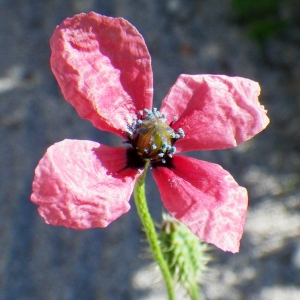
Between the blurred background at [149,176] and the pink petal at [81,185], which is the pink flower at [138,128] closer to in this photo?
the pink petal at [81,185]

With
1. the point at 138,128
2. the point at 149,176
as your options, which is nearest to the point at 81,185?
the point at 138,128

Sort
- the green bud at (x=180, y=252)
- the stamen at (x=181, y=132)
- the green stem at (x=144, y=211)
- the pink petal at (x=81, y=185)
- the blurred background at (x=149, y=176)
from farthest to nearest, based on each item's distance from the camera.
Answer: the blurred background at (x=149, y=176) → the green bud at (x=180, y=252) → the stamen at (x=181, y=132) → the green stem at (x=144, y=211) → the pink petal at (x=81, y=185)

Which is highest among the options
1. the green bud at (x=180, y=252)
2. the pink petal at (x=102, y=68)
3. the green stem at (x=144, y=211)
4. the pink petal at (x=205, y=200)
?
the pink petal at (x=102, y=68)

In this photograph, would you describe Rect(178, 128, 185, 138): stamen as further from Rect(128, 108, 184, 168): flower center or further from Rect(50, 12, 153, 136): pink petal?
Rect(50, 12, 153, 136): pink petal

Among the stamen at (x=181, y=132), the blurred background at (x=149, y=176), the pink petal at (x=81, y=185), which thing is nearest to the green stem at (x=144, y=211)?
the pink petal at (x=81, y=185)

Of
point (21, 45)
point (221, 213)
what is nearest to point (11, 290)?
point (21, 45)

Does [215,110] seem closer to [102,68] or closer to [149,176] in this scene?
[102,68]

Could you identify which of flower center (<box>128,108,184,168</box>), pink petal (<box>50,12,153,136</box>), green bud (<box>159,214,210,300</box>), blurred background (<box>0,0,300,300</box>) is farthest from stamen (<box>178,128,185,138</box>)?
blurred background (<box>0,0,300,300</box>)
